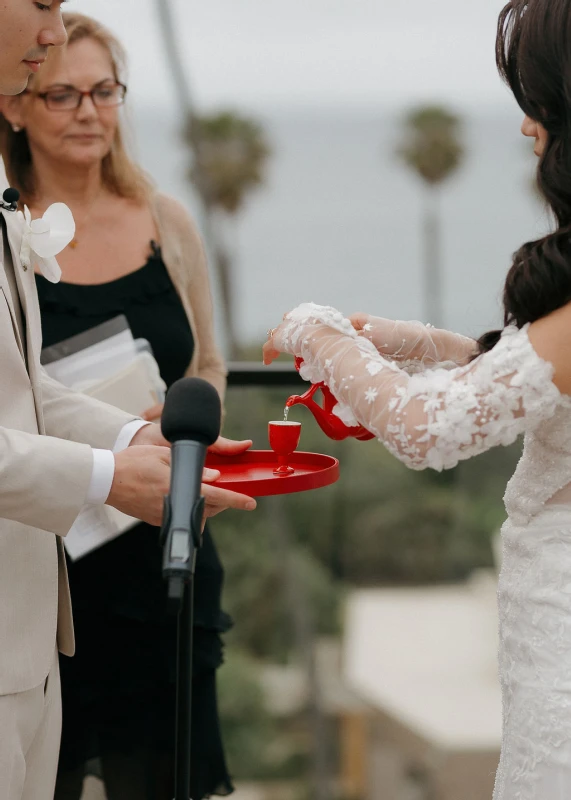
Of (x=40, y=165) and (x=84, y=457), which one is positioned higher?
(x=40, y=165)

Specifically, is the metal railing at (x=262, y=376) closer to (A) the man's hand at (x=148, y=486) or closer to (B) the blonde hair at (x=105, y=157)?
(B) the blonde hair at (x=105, y=157)

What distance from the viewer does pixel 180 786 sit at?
179 centimetres

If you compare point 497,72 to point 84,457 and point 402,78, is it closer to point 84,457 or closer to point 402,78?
point 84,457

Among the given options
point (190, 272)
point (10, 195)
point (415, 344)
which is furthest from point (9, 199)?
point (190, 272)

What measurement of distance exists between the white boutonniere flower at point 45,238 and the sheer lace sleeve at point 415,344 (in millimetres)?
520

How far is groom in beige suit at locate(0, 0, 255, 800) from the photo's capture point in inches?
54.3

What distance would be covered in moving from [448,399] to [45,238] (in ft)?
2.24

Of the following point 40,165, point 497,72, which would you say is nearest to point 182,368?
point 40,165

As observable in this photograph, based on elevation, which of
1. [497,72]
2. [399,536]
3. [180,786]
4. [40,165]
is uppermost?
[497,72]

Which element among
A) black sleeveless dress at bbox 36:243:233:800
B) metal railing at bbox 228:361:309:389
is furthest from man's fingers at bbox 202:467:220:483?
metal railing at bbox 228:361:309:389

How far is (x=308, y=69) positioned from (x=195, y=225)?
9.05 meters

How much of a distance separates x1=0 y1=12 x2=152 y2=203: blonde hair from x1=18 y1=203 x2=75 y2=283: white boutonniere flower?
837mm

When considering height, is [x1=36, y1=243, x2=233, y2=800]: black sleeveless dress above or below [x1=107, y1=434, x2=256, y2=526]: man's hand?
Answer: below

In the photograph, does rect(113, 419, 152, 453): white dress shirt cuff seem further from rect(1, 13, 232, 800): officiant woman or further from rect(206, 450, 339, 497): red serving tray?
rect(1, 13, 232, 800): officiant woman
